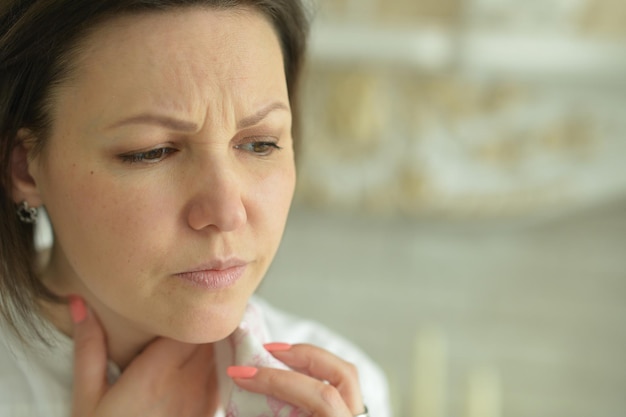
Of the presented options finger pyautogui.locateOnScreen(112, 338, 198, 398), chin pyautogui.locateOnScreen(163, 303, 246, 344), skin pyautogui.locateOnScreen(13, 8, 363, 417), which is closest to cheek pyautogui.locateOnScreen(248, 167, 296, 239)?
skin pyautogui.locateOnScreen(13, 8, 363, 417)

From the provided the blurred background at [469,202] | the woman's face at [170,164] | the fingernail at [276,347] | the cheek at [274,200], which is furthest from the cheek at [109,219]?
the blurred background at [469,202]

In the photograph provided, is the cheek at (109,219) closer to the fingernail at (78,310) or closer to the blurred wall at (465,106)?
the fingernail at (78,310)

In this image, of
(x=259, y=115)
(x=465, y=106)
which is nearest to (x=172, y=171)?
(x=259, y=115)

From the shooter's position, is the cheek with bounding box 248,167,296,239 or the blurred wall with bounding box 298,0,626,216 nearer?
the cheek with bounding box 248,167,296,239

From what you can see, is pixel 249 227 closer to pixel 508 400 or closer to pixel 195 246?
pixel 195 246

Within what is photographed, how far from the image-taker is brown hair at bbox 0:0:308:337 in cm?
79

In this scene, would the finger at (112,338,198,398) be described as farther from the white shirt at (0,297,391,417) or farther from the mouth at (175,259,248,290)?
the mouth at (175,259,248,290)

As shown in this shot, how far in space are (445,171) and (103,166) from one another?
1.23 m

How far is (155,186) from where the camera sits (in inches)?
31.1

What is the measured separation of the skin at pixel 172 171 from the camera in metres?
0.78

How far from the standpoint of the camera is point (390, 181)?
6.42 feet

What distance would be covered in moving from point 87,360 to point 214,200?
11.7 inches

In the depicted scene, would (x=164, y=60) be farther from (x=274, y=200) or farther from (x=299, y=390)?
(x=299, y=390)

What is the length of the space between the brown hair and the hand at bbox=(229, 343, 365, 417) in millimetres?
277
